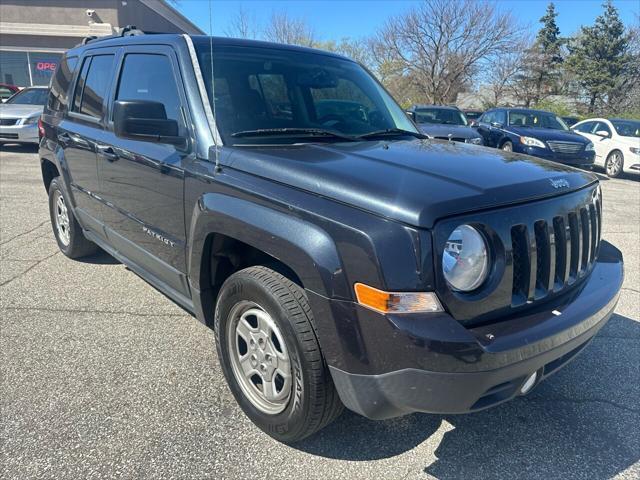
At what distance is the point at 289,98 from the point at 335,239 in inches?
57.3

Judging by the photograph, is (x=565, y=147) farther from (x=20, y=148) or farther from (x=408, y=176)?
(x=20, y=148)

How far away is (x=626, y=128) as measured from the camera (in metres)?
14.0

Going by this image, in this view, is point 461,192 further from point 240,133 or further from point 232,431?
point 232,431

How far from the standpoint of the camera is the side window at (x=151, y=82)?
9.57 ft

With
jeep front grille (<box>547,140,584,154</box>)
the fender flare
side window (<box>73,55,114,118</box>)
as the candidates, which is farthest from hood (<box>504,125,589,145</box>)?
the fender flare

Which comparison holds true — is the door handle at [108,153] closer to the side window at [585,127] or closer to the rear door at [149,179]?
the rear door at [149,179]

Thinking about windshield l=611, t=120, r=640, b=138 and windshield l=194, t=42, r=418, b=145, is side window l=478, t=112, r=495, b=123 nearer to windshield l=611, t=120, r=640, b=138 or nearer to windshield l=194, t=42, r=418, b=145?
windshield l=611, t=120, r=640, b=138

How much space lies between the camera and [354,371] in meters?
1.94

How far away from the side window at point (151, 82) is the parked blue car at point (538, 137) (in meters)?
9.80

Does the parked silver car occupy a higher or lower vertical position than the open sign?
lower

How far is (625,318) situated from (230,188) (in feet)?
11.3

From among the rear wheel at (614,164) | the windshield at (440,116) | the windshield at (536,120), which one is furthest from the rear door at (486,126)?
the rear wheel at (614,164)

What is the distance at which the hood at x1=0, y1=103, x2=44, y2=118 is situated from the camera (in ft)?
39.3

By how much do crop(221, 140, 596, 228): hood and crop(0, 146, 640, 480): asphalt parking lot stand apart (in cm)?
126
